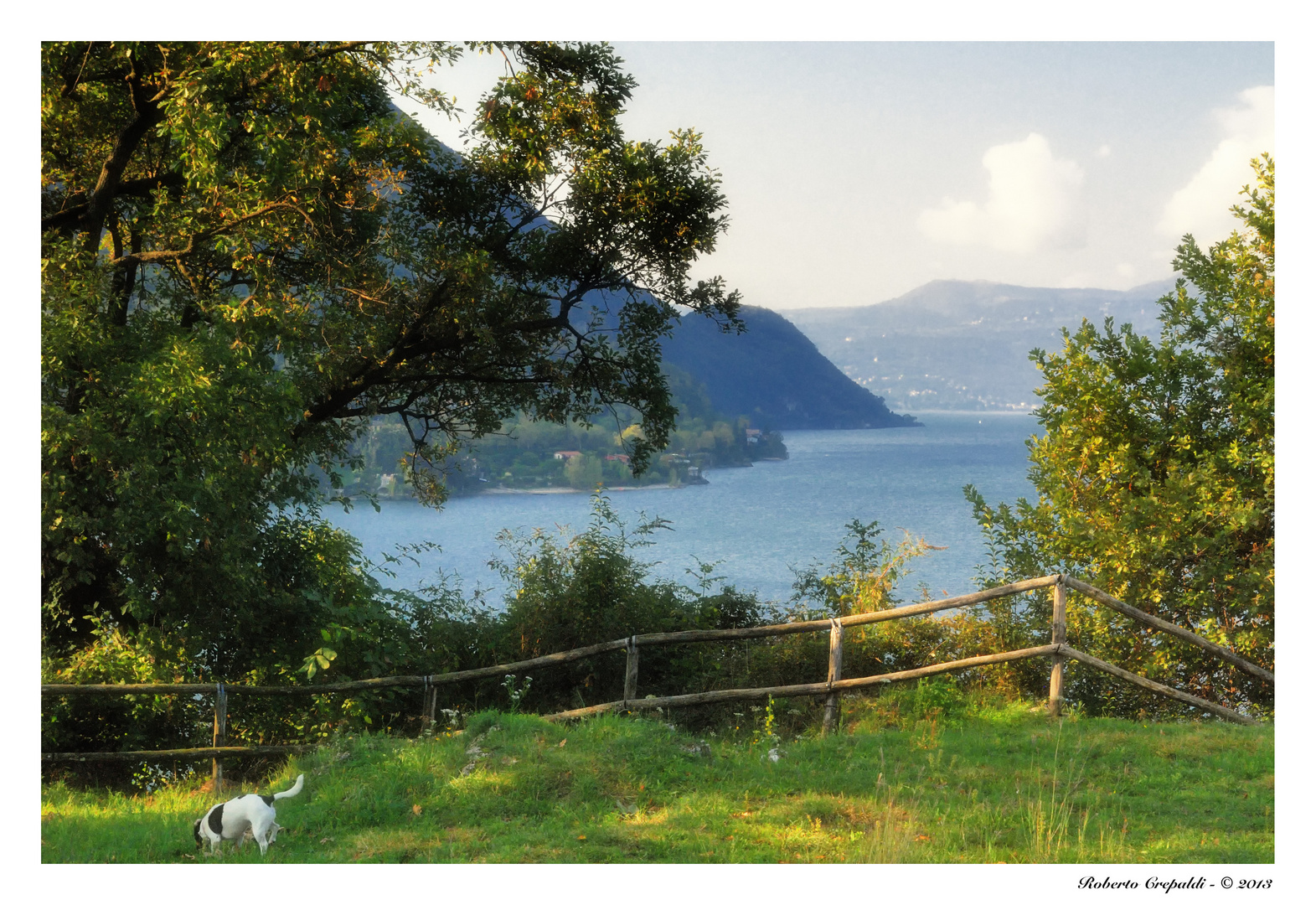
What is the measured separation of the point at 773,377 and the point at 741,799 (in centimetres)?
4311

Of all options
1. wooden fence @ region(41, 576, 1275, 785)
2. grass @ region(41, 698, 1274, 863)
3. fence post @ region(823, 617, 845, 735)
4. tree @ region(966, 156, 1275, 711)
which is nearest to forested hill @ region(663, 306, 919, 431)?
tree @ region(966, 156, 1275, 711)

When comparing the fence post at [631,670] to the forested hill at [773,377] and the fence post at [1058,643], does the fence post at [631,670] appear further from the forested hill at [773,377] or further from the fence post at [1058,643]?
the forested hill at [773,377]

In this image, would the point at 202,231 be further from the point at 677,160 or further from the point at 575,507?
the point at 575,507

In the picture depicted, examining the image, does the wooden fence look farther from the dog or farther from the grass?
the dog

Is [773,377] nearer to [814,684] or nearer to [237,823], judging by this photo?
[814,684]

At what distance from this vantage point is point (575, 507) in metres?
36.2

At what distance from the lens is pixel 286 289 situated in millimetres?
8852

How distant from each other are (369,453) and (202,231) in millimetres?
18690

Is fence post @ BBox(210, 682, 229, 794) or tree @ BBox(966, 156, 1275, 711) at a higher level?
tree @ BBox(966, 156, 1275, 711)

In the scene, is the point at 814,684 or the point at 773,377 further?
the point at 773,377

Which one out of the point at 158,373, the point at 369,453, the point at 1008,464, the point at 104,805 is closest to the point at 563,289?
the point at 158,373

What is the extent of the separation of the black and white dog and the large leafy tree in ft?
8.58

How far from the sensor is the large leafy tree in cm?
713

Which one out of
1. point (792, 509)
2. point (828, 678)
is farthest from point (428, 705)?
point (792, 509)
